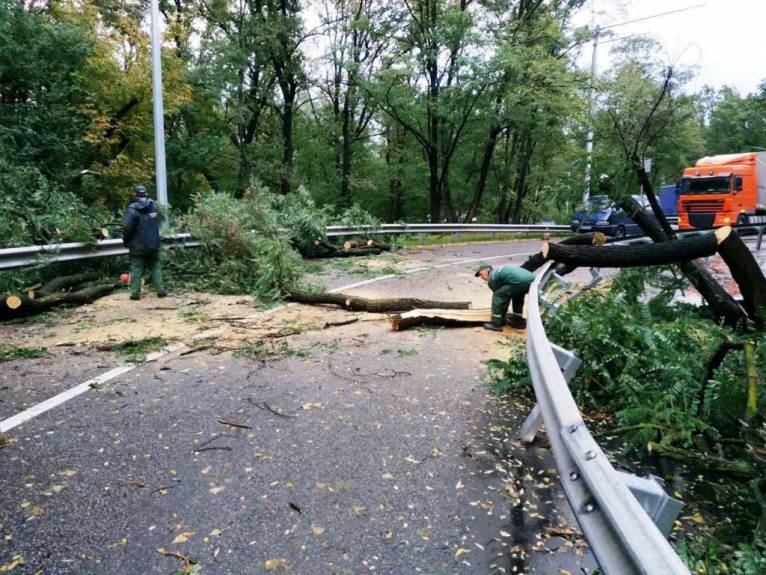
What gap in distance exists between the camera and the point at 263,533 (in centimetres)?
271

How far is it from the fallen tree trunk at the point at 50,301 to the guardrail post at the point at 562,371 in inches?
284

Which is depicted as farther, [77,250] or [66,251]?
[77,250]

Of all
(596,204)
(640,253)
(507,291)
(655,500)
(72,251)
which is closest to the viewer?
(655,500)

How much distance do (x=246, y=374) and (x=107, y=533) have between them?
8.24 feet

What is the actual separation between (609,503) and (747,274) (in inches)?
178

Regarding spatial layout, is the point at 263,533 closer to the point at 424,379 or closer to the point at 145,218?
the point at 424,379

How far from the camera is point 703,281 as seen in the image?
18.5 feet

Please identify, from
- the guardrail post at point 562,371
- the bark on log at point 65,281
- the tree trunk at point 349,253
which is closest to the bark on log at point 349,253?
the tree trunk at point 349,253

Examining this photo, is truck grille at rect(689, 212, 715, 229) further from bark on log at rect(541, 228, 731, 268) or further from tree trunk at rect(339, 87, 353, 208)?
bark on log at rect(541, 228, 731, 268)

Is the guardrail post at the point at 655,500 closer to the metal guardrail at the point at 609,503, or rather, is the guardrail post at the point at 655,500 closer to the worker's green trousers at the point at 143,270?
the metal guardrail at the point at 609,503

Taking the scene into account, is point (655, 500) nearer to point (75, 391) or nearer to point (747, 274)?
point (747, 274)

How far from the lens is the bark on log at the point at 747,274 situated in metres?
4.64

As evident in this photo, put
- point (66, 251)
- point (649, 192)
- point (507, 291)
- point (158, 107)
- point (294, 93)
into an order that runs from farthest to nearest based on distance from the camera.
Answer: point (294, 93) < point (158, 107) < point (66, 251) < point (507, 291) < point (649, 192)

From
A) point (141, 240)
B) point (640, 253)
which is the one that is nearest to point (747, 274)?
point (640, 253)
